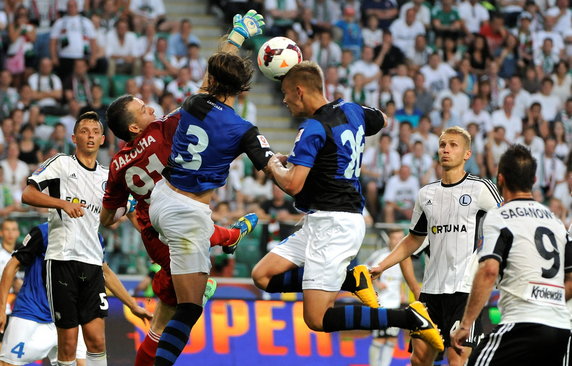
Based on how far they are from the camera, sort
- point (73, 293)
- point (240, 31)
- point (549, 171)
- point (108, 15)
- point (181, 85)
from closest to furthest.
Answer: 1. point (240, 31)
2. point (73, 293)
3. point (181, 85)
4. point (549, 171)
5. point (108, 15)

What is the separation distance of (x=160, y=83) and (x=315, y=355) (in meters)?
7.39

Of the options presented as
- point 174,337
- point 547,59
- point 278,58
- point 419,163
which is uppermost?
point 547,59

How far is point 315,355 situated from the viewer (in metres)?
11.9

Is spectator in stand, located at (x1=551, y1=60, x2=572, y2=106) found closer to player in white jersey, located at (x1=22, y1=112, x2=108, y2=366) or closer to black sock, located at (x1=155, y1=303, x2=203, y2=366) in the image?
player in white jersey, located at (x1=22, y1=112, x2=108, y2=366)

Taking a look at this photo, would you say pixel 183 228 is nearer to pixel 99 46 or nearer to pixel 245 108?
pixel 245 108

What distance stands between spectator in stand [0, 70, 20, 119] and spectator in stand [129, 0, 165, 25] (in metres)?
3.06

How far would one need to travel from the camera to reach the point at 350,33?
64.7 feet

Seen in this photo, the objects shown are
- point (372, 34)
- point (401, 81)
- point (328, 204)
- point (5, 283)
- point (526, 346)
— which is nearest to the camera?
point (526, 346)

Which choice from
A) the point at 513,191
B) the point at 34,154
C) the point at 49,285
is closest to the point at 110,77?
the point at 34,154

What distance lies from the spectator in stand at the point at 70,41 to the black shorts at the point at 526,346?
1234cm

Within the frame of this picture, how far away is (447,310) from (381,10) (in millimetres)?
12774

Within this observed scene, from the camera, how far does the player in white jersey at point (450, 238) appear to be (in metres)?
8.68

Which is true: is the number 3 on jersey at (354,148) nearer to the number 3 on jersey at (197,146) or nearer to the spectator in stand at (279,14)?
the number 3 on jersey at (197,146)

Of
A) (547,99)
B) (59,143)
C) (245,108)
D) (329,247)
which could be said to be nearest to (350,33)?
(245,108)
